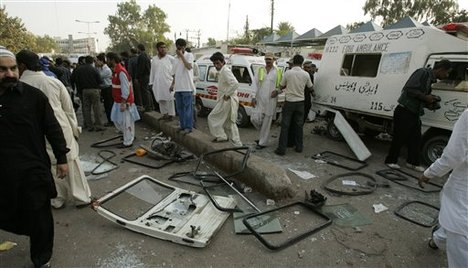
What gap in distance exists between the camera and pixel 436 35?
523 cm

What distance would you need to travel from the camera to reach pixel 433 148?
538 cm

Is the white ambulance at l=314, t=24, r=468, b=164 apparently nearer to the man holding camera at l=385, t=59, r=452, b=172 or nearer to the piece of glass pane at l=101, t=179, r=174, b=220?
the man holding camera at l=385, t=59, r=452, b=172

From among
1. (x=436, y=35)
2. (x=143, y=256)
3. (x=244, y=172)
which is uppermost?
(x=436, y=35)

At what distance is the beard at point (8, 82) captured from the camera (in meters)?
2.17

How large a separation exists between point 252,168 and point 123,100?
10.5 ft

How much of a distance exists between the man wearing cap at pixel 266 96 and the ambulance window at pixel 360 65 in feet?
5.83

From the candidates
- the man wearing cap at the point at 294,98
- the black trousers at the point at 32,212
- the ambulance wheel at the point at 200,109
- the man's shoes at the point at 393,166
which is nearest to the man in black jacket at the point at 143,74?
the ambulance wheel at the point at 200,109

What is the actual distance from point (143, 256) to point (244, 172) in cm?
195

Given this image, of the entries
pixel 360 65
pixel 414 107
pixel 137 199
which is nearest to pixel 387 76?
pixel 360 65

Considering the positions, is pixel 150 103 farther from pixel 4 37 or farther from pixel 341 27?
pixel 4 37

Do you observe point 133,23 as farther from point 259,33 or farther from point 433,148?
point 433,148

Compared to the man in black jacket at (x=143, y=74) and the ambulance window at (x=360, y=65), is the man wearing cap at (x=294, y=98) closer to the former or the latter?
the ambulance window at (x=360, y=65)

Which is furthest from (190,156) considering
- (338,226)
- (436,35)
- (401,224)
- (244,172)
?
(436,35)

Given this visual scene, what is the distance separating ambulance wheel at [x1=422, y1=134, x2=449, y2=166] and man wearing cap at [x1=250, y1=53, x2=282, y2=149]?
2.98m
